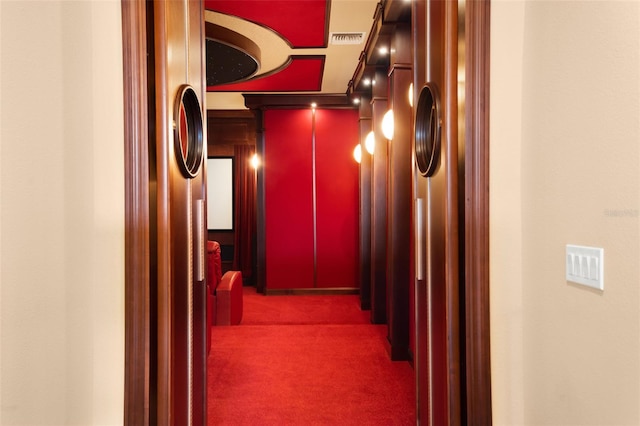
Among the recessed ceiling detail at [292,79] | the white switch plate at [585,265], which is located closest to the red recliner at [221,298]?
the recessed ceiling detail at [292,79]

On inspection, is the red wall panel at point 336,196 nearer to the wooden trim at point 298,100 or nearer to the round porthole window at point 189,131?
the wooden trim at point 298,100

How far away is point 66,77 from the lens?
1.38 meters

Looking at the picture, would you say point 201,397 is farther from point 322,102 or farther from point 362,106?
point 322,102

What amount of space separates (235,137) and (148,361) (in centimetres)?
648

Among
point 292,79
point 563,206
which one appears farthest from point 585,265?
point 292,79

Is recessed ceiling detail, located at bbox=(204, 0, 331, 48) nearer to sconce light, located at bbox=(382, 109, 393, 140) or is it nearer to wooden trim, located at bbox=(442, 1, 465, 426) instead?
sconce light, located at bbox=(382, 109, 393, 140)

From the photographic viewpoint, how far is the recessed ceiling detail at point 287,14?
10.8 feet

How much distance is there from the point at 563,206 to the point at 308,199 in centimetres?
521

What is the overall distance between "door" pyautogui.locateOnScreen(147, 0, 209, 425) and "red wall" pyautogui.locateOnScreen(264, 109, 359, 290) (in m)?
4.26

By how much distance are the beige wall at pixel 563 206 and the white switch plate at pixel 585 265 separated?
2 cm

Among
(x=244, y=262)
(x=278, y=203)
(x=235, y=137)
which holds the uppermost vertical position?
(x=235, y=137)

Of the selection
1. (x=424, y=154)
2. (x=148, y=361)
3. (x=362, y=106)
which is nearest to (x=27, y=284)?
(x=148, y=361)

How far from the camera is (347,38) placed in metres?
4.06

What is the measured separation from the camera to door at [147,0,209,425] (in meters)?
1.59
